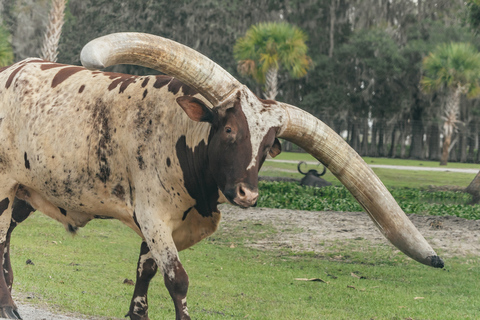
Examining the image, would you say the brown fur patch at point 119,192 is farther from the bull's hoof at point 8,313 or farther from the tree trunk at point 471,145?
the tree trunk at point 471,145

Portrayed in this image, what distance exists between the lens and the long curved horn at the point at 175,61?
463 centimetres

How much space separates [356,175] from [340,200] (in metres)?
11.6

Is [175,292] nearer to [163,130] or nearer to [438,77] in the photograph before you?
[163,130]

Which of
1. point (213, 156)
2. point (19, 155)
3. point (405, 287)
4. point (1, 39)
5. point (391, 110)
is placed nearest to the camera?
point (213, 156)

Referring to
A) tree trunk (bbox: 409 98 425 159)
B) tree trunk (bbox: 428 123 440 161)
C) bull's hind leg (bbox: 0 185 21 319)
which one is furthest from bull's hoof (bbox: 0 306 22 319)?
tree trunk (bbox: 428 123 440 161)

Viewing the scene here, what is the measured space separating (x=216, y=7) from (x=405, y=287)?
34.7 m

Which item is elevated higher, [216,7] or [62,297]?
[216,7]

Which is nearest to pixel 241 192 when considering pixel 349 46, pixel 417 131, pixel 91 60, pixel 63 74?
pixel 91 60

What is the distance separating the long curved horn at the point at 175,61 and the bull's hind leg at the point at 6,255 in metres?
1.98

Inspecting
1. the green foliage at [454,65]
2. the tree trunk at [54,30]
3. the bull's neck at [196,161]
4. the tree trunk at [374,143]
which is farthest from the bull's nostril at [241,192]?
the tree trunk at [374,143]

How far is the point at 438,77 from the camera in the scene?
3900 centimetres

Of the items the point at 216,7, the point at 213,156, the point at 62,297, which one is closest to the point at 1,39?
the point at 216,7

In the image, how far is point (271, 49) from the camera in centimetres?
3597

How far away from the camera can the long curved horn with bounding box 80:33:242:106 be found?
463 cm
